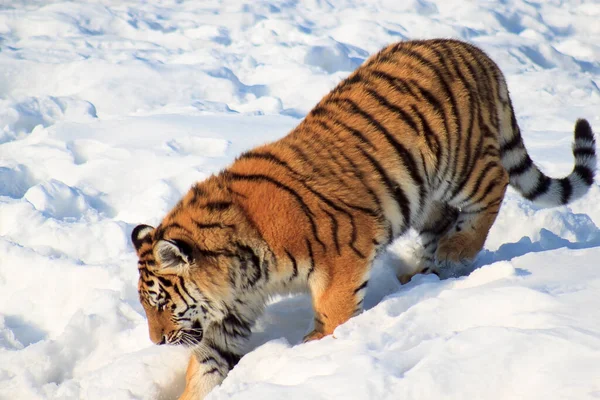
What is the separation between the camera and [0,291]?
11.1 ft

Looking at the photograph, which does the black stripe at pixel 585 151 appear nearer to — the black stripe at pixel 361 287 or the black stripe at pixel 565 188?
the black stripe at pixel 565 188

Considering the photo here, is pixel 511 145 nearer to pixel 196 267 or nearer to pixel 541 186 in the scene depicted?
pixel 541 186

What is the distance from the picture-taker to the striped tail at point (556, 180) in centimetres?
330

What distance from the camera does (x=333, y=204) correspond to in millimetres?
2523

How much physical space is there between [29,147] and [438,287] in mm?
3283

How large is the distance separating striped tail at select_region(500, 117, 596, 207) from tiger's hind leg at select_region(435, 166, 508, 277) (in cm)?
26

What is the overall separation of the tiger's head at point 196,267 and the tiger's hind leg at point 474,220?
0.99m

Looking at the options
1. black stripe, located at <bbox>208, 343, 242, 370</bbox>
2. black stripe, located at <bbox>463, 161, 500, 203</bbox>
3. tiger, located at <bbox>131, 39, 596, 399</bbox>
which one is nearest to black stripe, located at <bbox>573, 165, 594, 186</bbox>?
tiger, located at <bbox>131, 39, 596, 399</bbox>

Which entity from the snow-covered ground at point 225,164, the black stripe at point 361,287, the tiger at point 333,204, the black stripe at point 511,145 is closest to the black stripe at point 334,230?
the tiger at point 333,204

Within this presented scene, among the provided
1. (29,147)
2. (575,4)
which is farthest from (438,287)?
(575,4)

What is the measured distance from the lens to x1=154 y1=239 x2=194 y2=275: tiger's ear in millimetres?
2344

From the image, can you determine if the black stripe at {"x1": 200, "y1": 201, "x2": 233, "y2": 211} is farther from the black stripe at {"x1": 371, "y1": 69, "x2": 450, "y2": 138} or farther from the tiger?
the black stripe at {"x1": 371, "y1": 69, "x2": 450, "y2": 138}

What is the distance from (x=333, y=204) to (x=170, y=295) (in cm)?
66

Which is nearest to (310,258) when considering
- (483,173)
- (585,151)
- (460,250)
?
(460,250)
